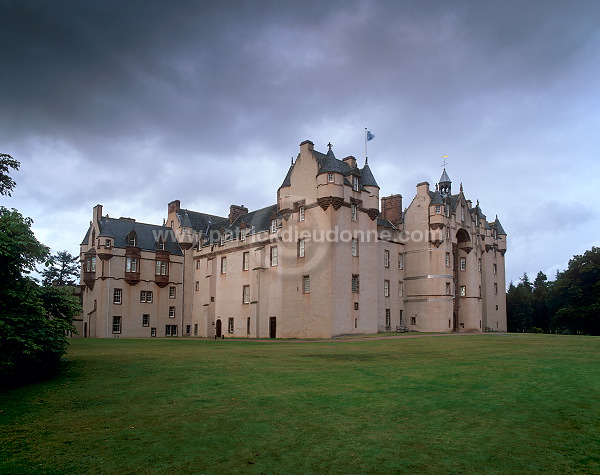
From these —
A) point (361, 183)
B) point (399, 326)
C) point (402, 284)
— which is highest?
point (361, 183)

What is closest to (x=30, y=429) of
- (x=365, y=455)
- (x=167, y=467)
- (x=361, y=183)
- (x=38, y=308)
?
(x=167, y=467)

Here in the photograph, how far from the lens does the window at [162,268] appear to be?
67.1 metres

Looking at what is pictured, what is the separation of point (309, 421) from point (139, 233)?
60.6 m

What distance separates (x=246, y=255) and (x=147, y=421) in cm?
4973

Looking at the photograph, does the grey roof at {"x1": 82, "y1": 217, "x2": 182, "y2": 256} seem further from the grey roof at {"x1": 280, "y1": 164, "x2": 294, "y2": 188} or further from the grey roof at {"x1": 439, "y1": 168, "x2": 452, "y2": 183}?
the grey roof at {"x1": 439, "y1": 168, "x2": 452, "y2": 183}

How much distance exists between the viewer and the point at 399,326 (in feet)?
197

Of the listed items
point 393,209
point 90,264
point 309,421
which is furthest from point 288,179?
point 309,421

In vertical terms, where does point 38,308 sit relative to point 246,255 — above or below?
below

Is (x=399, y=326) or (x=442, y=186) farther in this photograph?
(x=442, y=186)

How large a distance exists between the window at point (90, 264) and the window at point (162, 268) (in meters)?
8.17

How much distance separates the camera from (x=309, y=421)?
1073 centimetres

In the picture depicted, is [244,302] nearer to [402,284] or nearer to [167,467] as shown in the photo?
[402,284]

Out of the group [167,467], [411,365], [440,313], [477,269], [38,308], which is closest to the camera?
[167,467]

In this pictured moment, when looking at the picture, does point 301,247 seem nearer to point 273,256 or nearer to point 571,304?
point 273,256
